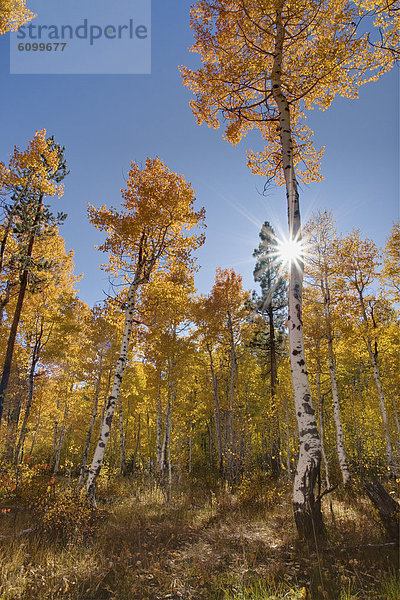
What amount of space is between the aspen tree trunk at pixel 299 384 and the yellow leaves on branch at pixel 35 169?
10382 millimetres

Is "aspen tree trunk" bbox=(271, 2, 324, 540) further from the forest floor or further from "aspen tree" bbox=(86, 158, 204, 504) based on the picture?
"aspen tree" bbox=(86, 158, 204, 504)

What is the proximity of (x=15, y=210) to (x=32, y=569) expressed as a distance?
42.0ft

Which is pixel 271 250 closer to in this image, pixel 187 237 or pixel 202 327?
pixel 202 327

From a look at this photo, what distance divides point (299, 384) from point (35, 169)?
1376 centimetres

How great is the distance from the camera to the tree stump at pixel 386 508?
4.60m

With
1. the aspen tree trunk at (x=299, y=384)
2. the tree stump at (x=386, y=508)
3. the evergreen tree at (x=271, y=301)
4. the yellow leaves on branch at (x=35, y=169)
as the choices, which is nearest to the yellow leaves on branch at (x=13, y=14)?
the yellow leaves on branch at (x=35, y=169)

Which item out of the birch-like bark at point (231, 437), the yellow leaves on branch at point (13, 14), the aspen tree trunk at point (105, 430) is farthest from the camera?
the birch-like bark at point (231, 437)

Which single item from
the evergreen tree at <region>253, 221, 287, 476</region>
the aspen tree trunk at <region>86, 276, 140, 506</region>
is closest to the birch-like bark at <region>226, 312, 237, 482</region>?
the evergreen tree at <region>253, 221, 287, 476</region>

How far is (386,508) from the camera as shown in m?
4.85

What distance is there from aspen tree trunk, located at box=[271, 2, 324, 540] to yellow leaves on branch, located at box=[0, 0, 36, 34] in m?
8.05

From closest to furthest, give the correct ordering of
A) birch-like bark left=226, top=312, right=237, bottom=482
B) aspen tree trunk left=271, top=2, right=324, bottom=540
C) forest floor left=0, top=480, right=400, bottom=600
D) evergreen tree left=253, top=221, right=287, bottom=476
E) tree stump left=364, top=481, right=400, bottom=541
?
forest floor left=0, top=480, right=400, bottom=600 → tree stump left=364, top=481, right=400, bottom=541 → aspen tree trunk left=271, top=2, right=324, bottom=540 → birch-like bark left=226, top=312, right=237, bottom=482 → evergreen tree left=253, top=221, right=287, bottom=476

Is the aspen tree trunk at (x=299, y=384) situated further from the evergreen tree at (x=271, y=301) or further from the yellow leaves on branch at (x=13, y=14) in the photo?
the evergreen tree at (x=271, y=301)

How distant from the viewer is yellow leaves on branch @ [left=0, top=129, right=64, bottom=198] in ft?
38.8

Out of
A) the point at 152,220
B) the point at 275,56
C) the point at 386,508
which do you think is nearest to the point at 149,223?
the point at 152,220
